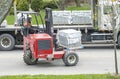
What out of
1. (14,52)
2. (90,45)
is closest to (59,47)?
(14,52)

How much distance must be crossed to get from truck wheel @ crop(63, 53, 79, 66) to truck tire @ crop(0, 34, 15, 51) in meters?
4.92

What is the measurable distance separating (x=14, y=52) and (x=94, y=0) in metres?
4.69

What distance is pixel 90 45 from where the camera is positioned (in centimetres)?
2055

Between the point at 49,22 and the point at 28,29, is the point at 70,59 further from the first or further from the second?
the point at 28,29

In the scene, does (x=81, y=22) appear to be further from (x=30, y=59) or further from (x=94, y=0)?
(x=30, y=59)

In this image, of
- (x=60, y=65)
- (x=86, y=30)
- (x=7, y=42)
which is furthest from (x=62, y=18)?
(x=60, y=65)

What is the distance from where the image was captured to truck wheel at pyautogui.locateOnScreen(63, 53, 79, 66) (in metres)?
14.9

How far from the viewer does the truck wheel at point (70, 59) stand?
14914mm

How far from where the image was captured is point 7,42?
19.4 metres

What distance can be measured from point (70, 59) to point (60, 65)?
46cm

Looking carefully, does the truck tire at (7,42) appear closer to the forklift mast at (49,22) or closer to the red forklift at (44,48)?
the red forklift at (44,48)

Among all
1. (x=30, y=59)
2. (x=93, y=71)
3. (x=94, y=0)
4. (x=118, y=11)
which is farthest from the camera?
(x=94, y=0)

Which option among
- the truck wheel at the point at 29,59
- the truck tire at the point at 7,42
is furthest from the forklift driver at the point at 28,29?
the truck tire at the point at 7,42

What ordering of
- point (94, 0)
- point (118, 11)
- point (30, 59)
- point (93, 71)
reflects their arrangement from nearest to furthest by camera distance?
point (118, 11) → point (93, 71) → point (30, 59) → point (94, 0)
